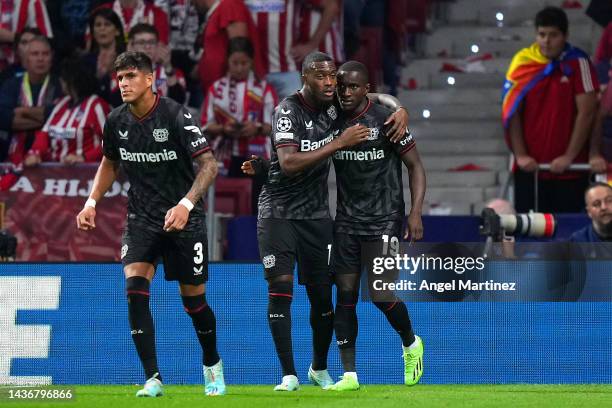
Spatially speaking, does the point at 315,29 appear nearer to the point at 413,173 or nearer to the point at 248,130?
the point at 248,130

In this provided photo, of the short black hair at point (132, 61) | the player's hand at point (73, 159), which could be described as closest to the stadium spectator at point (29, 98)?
the player's hand at point (73, 159)

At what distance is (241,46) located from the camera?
14938 mm

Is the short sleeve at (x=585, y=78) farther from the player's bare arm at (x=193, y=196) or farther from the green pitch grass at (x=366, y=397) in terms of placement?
the player's bare arm at (x=193, y=196)

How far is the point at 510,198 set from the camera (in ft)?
46.8

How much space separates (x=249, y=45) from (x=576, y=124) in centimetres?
327

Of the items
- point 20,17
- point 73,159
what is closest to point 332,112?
point 73,159

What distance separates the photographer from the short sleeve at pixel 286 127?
9.95 meters

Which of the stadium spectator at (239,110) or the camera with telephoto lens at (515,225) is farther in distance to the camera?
the stadium spectator at (239,110)

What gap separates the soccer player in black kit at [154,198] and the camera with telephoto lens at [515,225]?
106 inches

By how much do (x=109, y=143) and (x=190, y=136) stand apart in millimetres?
606

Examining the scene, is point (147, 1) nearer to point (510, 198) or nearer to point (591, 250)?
point (510, 198)

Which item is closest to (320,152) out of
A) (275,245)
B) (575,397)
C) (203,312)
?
(275,245)

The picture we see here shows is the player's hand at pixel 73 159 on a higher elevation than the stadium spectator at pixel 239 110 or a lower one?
lower

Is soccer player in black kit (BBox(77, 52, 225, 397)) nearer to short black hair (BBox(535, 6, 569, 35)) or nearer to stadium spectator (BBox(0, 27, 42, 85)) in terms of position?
short black hair (BBox(535, 6, 569, 35))
